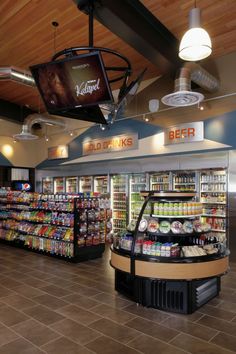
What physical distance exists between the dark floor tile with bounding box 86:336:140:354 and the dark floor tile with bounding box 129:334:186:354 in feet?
0.30

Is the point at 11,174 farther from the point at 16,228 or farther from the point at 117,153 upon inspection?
the point at 117,153

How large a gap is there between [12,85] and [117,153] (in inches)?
144

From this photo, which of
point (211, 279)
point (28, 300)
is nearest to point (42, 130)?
point (28, 300)

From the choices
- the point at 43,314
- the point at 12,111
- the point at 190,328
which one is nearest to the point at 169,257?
the point at 190,328

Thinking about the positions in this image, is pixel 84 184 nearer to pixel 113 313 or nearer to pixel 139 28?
pixel 139 28

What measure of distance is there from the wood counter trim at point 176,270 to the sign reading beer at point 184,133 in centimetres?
336

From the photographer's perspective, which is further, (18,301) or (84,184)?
(84,184)

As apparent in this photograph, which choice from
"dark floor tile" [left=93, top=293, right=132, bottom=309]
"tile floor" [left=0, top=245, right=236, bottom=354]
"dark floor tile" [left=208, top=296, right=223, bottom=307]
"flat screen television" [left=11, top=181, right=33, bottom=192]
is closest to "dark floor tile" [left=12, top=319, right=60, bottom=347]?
"tile floor" [left=0, top=245, right=236, bottom=354]

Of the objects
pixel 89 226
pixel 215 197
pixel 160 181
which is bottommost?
pixel 89 226

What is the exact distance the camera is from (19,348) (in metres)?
3.01

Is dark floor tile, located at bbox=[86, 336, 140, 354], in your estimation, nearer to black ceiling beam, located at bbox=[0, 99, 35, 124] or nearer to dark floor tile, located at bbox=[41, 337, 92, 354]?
dark floor tile, located at bbox=[41, 337, 92, 354]

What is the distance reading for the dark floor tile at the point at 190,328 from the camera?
328 cm

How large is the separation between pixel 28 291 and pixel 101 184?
533cm

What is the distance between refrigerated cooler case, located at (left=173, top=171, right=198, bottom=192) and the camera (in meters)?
7.35
